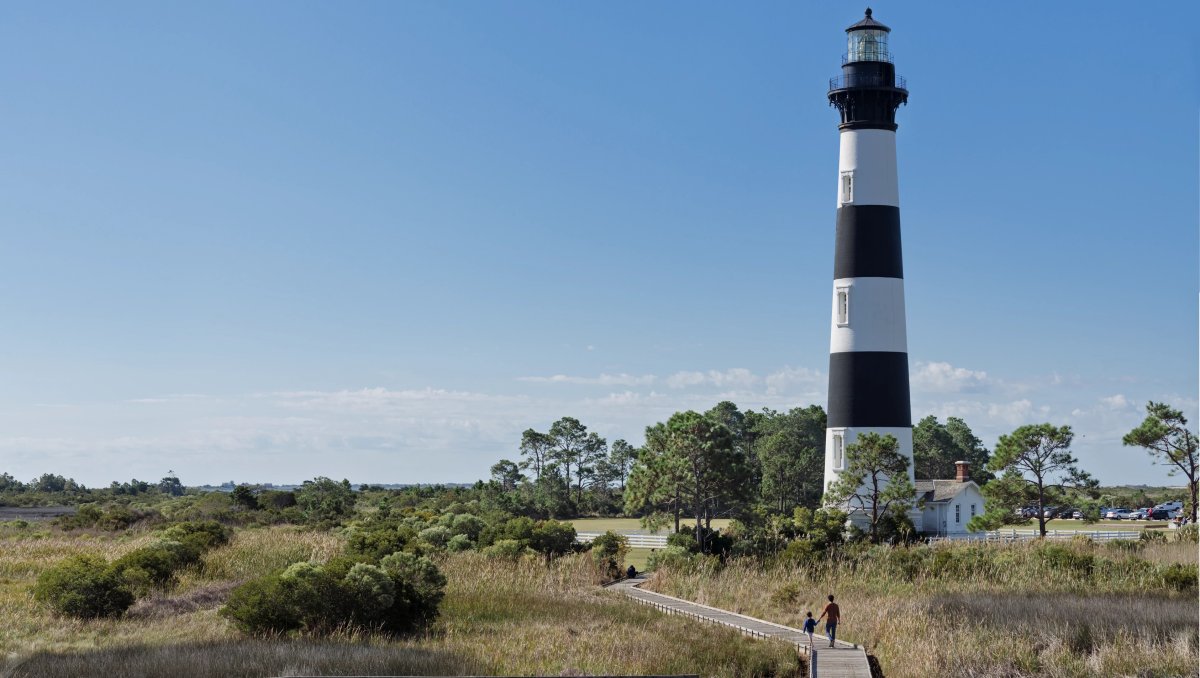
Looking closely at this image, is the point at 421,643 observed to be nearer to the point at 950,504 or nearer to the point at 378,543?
the point at 378,543

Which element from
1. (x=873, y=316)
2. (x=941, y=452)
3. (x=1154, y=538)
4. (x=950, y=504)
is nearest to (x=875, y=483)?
(x=873, y=316)

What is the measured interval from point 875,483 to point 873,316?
21.3 ft

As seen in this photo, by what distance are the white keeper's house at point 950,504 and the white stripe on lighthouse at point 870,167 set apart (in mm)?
15514

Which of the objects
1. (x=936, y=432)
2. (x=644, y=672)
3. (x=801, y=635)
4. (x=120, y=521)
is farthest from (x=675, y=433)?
(x=936, y=432)

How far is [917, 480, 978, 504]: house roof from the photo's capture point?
56344mm

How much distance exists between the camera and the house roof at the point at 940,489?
56344mm

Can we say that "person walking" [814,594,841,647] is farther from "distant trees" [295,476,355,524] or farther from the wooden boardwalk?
"distant trees" [295,476,355,524]

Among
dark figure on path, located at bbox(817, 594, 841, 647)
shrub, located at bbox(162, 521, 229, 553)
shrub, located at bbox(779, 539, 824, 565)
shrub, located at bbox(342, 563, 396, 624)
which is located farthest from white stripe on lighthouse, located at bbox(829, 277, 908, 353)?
shrub, located at bbox(342, 563, 396, 624)

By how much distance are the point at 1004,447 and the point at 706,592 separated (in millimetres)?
25089

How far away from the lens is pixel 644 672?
2098 cm

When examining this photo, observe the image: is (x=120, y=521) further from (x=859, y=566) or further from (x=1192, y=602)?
(x=1192, y=602)

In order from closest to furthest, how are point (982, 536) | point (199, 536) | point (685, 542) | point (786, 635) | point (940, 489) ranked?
point (786, 635) → point (199, 536) → point (685, 542) → point (982, 536) → point (940, 489)

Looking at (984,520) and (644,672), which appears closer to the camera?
(644,672)

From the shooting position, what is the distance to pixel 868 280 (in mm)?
45688
